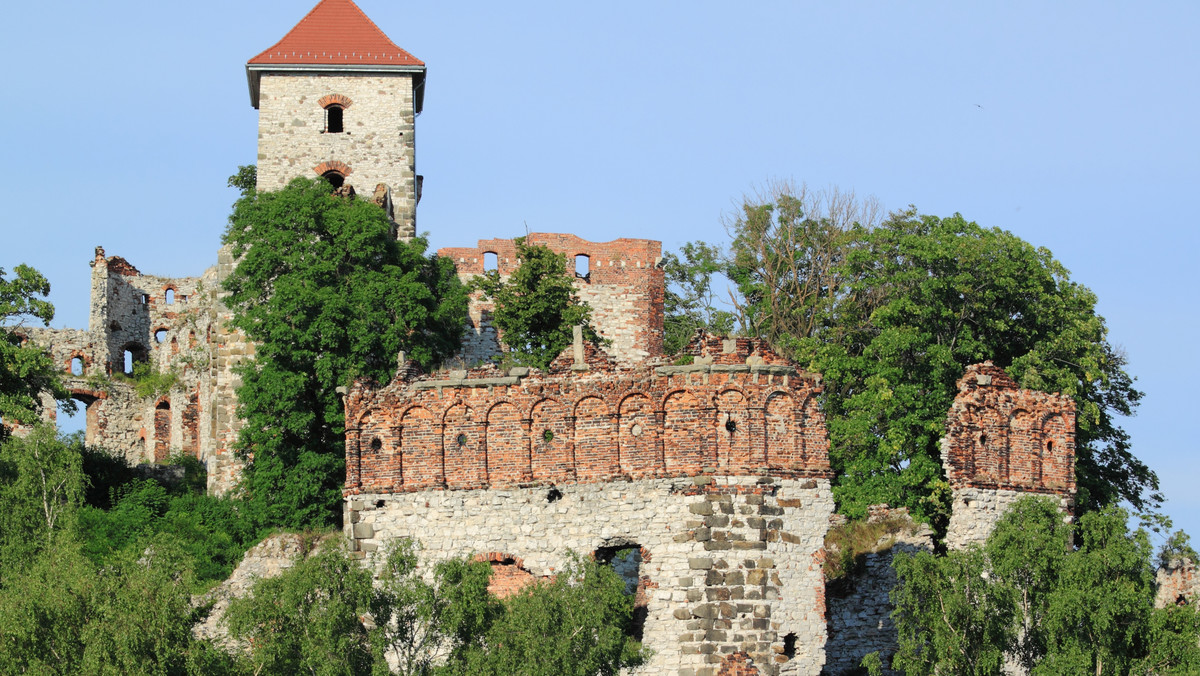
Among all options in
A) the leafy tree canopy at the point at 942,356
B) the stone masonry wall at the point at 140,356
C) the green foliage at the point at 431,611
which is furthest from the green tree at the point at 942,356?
the stone masonry wall at the point at 140,356

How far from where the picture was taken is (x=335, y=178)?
49.3 meters

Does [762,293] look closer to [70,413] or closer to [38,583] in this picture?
[70,413]

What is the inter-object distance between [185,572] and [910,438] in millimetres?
16280

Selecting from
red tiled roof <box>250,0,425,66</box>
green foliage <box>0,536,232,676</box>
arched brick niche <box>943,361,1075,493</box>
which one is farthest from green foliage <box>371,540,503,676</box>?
red tiled roof <box>250,0,425,66</box>

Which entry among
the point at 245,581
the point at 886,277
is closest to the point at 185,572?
the point at 245,581

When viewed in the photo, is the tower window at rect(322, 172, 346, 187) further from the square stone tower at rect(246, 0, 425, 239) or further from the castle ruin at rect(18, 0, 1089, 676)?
the castle ruin at rect(18, 0, 1089, 676)

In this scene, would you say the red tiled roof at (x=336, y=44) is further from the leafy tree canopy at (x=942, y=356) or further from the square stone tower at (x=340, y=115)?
the leafy tree canopy at (x=942, y=356)

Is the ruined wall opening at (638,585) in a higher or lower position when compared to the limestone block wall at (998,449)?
lower

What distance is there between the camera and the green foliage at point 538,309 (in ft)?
156

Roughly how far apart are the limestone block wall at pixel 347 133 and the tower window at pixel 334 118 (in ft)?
0.39

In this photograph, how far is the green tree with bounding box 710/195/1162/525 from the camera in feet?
129

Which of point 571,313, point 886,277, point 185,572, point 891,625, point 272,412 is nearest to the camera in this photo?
point 185,572

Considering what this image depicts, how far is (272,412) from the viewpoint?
3941cm

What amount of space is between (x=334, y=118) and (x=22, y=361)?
12244mm
